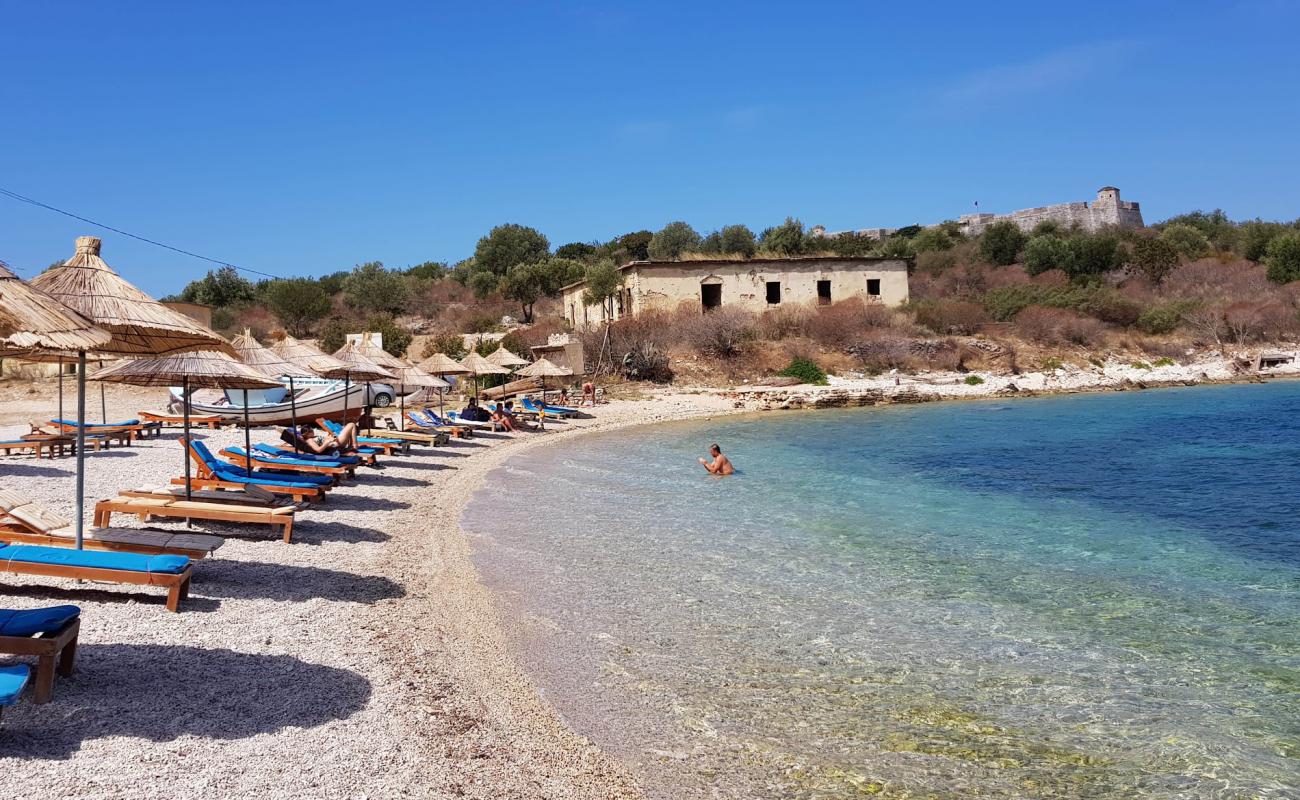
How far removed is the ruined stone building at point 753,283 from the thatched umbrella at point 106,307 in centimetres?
3432

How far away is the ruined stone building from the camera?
41719 mm

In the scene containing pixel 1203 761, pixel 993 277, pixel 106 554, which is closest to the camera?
pixel 1203 761

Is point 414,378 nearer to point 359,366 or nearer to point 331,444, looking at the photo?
point 331,444

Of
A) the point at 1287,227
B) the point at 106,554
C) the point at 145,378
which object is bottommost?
the point at 106,554

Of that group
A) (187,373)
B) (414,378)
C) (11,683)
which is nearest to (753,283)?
(414,378)

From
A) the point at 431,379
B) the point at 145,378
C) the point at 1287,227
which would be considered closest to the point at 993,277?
the point at 1287,227

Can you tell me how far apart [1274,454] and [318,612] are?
2012cm

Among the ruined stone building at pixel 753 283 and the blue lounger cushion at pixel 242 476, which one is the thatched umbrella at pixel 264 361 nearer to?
the blue lounger cushion at pixel 242 476

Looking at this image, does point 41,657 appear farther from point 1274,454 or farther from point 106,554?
point 1274,454

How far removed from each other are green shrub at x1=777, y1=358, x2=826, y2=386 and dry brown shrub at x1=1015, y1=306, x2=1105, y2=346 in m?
12.1

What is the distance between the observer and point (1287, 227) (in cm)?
6438

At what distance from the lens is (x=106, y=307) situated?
6.25 meters

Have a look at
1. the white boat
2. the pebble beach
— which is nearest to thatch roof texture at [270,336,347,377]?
the pebble beach

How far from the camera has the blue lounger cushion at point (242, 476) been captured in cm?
1097
